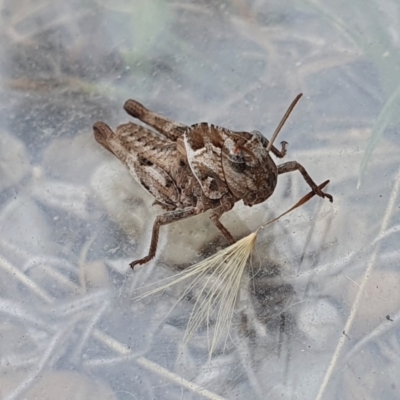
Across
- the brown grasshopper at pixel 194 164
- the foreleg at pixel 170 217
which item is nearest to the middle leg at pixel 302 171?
the brown grasshopper at pixel 194 164

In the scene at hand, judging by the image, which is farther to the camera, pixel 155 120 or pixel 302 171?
pixel 155 120

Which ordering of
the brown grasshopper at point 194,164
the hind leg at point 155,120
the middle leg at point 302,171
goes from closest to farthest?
the brown grasshopper at point 194,164 → the middle leg at point 302,171 → the hind leg at point 155,120

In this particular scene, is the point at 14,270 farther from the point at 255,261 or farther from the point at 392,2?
the point at 392,2

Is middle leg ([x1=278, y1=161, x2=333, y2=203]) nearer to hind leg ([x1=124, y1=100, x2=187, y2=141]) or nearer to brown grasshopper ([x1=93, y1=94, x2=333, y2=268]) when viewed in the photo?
brown grasshopper ([x1=93, y1=94, x2=333, y2=268])

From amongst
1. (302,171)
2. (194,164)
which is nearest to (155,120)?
(194,164)

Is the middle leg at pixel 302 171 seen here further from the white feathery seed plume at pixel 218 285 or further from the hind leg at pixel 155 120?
the hind leg at pixel 155 120

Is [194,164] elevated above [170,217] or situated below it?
above

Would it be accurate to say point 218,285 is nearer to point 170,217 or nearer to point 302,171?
point 170,217

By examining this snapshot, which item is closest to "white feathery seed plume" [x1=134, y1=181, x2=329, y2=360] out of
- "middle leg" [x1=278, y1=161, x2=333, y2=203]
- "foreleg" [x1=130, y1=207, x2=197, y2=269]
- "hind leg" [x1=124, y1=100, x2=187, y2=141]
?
"middle leg" [x1=278, y1=161, x2=333, y2=203]

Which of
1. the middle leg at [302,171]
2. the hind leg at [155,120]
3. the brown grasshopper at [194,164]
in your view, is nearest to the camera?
the brown grasshopper at [194,164]
